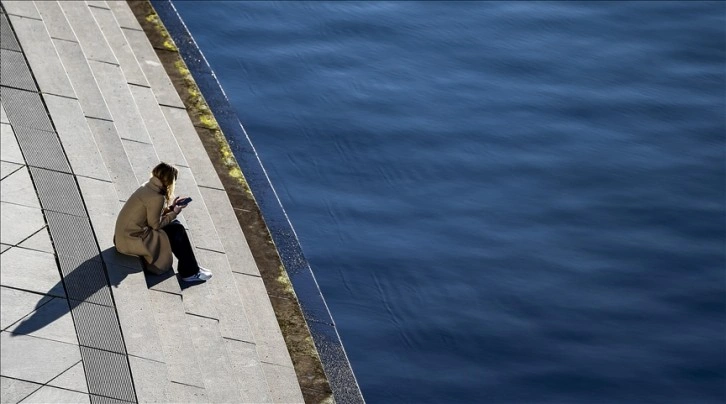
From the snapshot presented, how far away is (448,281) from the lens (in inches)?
437

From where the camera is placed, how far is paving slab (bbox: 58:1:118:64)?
1235 cm

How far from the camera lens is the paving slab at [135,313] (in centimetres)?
A: 832

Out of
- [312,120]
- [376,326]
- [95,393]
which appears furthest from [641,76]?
[95,393]

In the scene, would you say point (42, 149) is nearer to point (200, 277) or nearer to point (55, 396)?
point (200, 277)

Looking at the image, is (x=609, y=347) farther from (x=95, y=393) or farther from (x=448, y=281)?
(x=95, y=393)

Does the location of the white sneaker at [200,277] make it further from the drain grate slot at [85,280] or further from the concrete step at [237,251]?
the drain grate slot at [85,280]

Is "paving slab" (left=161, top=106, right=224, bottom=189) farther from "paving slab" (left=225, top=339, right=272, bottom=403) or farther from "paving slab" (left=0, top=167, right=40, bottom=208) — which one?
"paving slab" (left=225, top=339, right=272, bottom=403)

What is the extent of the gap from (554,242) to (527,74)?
3627 mm

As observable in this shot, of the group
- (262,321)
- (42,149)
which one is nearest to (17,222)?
(42,149)

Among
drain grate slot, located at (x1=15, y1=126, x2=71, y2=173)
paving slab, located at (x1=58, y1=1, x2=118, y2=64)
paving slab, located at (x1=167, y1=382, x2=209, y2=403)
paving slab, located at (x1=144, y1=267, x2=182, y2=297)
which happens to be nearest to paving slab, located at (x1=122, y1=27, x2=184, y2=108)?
paving slab, located at (x1=58, y1=1, x2=118, y2=64)

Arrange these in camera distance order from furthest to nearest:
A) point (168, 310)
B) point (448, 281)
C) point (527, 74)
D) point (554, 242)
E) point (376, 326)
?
point (527, 74), point (554, 242), point (448, 281), point (376, 326), point (168, 310)

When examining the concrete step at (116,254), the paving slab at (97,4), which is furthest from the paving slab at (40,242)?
the paving slab at (97,4)

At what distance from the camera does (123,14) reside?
45.2 feet

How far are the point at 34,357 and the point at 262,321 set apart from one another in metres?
2.22
